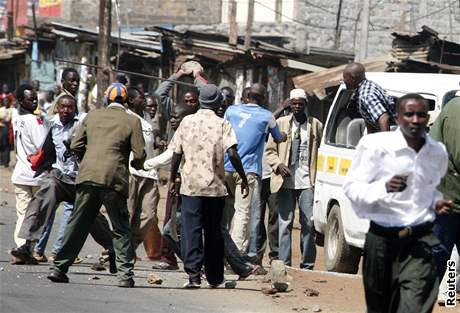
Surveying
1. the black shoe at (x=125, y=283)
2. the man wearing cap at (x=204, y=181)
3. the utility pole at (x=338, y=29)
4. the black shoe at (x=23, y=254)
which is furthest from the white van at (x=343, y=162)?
the utility pole at (x=338, y=29)

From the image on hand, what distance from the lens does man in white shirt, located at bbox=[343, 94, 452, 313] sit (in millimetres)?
6660

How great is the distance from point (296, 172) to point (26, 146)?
283 cm

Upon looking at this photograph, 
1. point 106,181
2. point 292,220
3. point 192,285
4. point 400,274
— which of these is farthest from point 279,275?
point 400,274

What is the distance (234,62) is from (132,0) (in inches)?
564

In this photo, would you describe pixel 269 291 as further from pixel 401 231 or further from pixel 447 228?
pixel 401 231

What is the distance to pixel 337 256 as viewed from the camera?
12.3 m

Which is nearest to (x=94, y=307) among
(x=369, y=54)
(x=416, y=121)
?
(x=416, y=121)

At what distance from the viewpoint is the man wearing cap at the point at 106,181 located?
33.4 feet

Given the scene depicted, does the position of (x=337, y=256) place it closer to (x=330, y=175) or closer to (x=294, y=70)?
(x=330, y=175)

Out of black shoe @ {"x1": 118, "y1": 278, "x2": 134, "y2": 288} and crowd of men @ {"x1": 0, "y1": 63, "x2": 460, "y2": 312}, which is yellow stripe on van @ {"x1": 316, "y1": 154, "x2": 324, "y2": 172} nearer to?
crowd of men @ {"x1": 0, "y1": 63, "x2": 460, "y2": 312}

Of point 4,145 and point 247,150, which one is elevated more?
point 247,150

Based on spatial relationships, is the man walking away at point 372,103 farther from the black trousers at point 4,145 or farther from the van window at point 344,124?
the black trousers at point 4,145

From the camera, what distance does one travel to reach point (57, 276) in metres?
10.2

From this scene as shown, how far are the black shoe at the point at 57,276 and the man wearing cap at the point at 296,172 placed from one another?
10.1 ft
